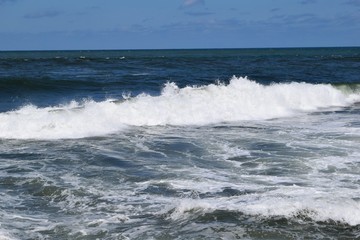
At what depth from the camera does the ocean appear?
6.74 meters

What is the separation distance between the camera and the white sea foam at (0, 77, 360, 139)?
1528 centimetres

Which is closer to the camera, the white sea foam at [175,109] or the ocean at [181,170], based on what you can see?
the ocean at [181,170]

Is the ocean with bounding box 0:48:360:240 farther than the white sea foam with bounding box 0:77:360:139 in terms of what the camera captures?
No

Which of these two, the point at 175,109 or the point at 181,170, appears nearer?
the point at 181,170

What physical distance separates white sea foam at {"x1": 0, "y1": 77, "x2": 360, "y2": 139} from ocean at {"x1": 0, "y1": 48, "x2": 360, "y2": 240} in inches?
2.4

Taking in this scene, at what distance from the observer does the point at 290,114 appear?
21.2m

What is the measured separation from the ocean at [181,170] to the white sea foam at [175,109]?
60 mm

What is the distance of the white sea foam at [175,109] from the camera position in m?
15.3

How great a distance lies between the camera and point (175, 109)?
19.0 meters

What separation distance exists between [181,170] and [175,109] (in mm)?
9050

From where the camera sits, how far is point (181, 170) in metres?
10.1

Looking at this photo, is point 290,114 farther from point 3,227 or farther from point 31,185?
point 3,227

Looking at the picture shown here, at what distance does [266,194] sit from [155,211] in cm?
177

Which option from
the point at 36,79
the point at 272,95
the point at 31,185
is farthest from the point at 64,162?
the point at 36,79
